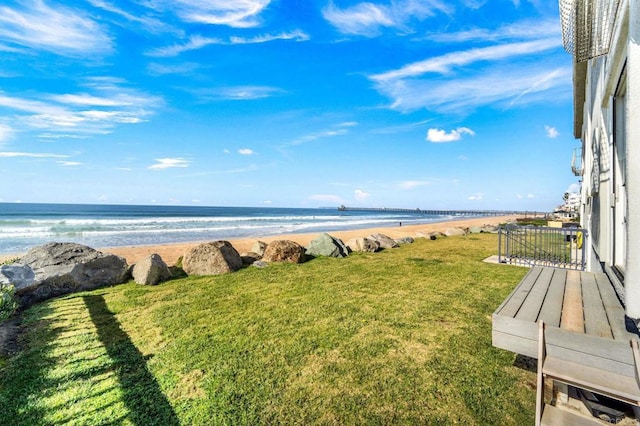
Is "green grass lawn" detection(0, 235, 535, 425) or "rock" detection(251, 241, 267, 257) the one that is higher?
"rock" detection(251, 241, 267, 257)

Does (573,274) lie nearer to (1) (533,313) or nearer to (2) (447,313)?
(2) (447,313)

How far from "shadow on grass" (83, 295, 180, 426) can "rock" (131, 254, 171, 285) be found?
2.39 m

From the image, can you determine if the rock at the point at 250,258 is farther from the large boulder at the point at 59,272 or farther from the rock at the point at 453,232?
the rock at the point at 453,232

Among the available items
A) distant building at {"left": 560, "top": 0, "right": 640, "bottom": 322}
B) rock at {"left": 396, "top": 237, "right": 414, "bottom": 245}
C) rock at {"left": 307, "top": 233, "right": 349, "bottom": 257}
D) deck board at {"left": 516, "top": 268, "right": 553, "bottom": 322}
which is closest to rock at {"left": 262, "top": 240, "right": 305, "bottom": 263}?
rock at {"left": 307, "top": 233, "right": 349, "bottom": 257}

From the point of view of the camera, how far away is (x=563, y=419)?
2.38 metres

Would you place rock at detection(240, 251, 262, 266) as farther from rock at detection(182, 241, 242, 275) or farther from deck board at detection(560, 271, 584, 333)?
deck board at detection(560, 271, 584, 333)

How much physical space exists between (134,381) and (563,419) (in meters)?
4.30

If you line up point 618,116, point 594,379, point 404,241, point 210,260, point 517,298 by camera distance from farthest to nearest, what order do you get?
point 404,241, point 210,260, point 618,116, point 517,298, point 594,379

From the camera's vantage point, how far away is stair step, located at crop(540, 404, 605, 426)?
2.35 m

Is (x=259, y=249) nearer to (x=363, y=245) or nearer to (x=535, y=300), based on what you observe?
(x=363, y=245)

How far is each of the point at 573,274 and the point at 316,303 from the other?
429 cm

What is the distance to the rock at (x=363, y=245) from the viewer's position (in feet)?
39.2

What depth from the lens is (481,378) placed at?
10.6 feet

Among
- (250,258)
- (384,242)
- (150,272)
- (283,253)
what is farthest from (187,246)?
(384,242)
